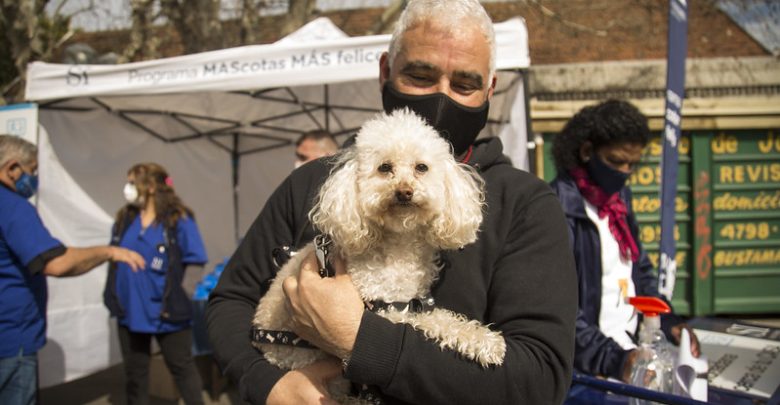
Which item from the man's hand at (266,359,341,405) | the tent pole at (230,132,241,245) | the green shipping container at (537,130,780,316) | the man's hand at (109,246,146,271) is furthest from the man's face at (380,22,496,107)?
the green shipping container at (537,130,780,316)

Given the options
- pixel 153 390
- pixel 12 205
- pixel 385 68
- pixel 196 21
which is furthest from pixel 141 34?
pixel 385 68

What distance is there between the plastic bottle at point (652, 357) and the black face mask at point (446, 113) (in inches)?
50.2

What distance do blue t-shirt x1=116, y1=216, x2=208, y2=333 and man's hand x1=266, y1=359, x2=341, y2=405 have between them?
3905 millimetres

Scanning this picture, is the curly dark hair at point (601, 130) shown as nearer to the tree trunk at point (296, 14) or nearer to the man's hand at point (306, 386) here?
the man's hand at point (306, 386)

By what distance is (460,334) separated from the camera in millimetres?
1288

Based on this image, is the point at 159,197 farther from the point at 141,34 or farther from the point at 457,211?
the point at 141,34

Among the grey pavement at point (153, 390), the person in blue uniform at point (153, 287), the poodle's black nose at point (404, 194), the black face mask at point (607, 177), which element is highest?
the black face mask at point (607, 177)

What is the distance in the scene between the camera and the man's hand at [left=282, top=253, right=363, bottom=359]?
1.28 m

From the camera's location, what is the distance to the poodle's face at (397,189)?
144 cm

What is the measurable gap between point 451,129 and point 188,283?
4.16 meters

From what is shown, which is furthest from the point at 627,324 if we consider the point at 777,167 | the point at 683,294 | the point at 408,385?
the point at 777,167

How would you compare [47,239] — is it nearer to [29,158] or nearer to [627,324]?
[29,158]

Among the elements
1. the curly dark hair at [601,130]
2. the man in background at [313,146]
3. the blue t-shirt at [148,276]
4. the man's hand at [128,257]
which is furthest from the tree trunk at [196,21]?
the curly dark hair at [601,130]

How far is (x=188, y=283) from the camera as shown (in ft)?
17.0
